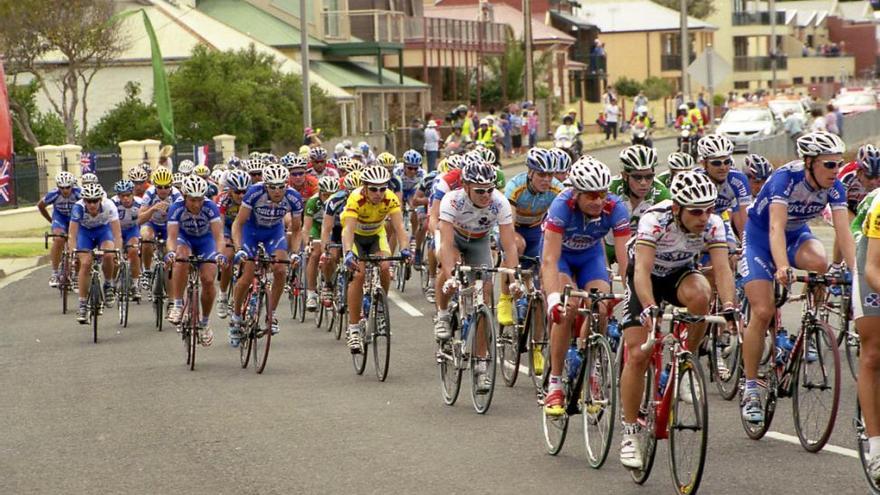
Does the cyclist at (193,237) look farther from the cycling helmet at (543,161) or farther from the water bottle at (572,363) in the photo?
the water bottle at (572,363)

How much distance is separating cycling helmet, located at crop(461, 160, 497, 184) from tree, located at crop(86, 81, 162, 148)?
131 feet

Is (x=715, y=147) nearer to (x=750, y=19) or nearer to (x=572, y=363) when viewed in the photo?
(x=572, y=363)

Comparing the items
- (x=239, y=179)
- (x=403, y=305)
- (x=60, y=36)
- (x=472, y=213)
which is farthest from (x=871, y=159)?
(x=60, y=36)

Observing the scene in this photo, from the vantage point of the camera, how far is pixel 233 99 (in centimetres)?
5275

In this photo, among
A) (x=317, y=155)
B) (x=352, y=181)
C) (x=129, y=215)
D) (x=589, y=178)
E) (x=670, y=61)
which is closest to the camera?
(x=589, y=178)

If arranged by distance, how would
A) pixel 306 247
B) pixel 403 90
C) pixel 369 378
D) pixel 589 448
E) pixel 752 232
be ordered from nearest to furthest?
pixel 589 448
pixel 752 232
pixel 369 378
pixel 306 247
pixel 403 90

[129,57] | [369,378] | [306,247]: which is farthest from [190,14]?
[369,378]

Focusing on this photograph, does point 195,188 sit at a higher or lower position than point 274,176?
lower

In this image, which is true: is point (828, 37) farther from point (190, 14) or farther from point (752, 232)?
point (752, 232)

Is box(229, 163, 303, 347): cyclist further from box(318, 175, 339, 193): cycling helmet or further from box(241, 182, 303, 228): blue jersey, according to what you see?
box(318, 175, 339, 193): cycling helmet

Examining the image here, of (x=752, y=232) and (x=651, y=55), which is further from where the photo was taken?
(x=651, y=55)

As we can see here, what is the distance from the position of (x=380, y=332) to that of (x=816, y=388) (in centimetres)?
503

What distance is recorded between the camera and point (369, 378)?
47.8 feet

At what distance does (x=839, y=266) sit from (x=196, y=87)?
42.6 m
